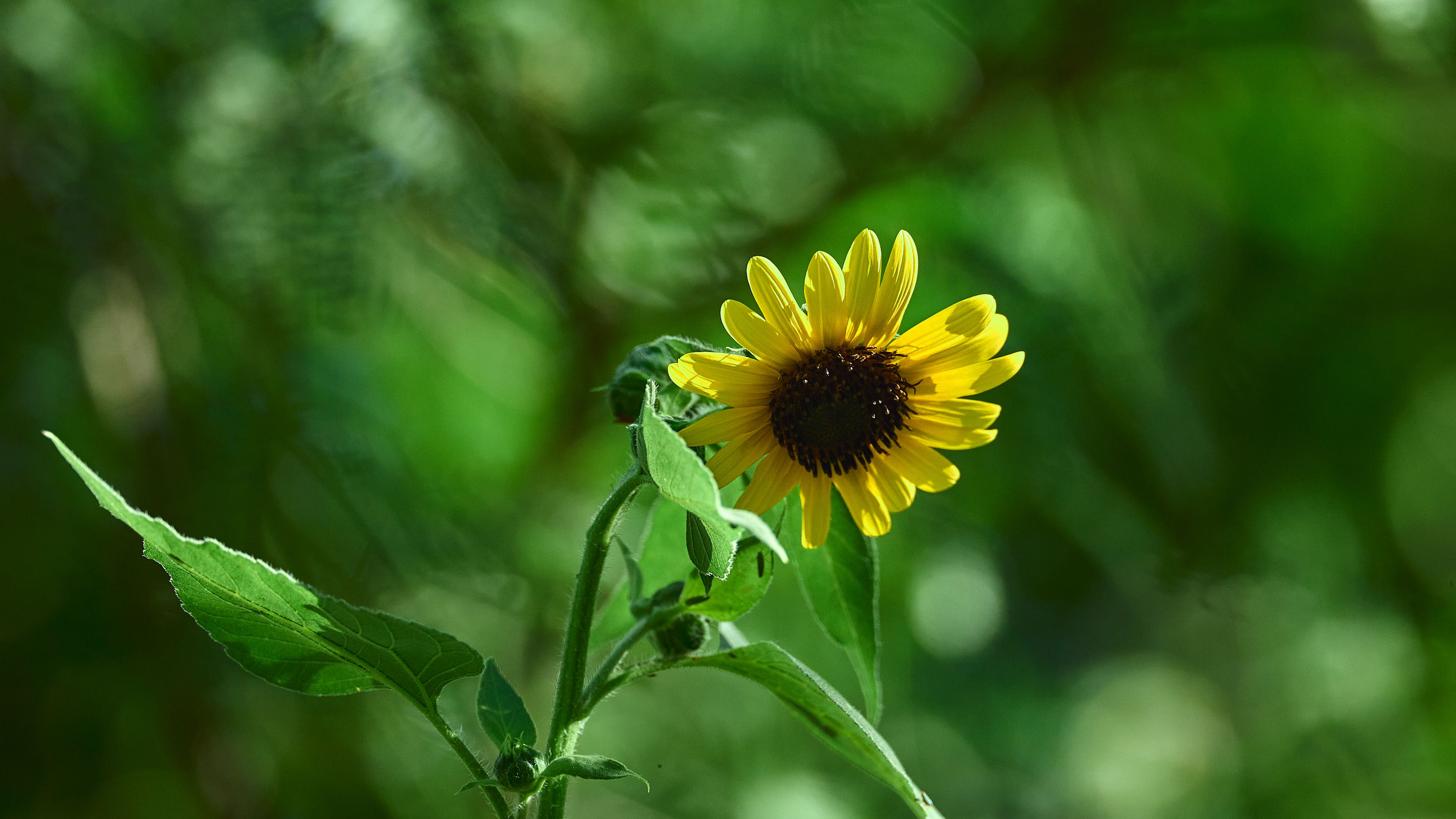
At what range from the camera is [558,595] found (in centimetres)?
128

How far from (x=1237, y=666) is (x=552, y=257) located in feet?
4.51

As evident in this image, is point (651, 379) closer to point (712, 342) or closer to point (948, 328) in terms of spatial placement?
point (948, 328)

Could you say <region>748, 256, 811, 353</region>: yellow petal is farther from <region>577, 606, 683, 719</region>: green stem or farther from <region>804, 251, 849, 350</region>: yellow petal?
<region>577, 606, 683, 719</region>: green stem

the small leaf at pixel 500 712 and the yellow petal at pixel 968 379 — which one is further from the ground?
the yellow petal at pixel 968 379

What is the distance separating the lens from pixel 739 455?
37cm

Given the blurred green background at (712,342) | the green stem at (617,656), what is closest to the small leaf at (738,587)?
the green stem at (617,656)

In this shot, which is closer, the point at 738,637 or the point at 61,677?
the point at 738,637

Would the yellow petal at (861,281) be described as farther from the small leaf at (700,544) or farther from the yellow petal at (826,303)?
the small leaf at (700,544)

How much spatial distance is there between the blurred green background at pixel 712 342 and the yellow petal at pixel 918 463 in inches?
29.6

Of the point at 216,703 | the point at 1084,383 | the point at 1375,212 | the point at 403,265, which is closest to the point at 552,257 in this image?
the point at 403,265

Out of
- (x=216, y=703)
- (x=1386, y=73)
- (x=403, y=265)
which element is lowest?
(x=216, y=703)

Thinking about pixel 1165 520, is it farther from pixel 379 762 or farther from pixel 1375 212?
pixel 379 762

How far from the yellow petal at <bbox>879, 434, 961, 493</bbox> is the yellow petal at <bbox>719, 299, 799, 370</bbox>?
0.06 meters

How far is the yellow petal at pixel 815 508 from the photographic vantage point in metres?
0.37
